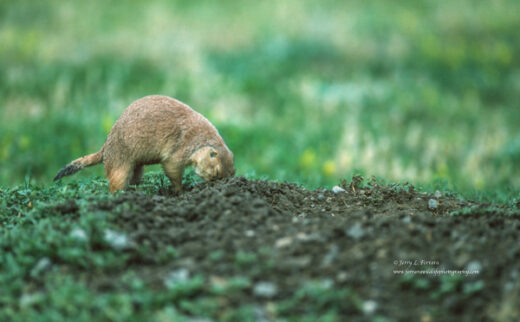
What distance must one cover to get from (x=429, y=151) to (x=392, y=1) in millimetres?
9169

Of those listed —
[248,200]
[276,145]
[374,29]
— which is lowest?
[248,200]

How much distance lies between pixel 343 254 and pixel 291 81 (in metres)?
9.22

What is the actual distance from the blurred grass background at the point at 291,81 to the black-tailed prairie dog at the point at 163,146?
1692 mm

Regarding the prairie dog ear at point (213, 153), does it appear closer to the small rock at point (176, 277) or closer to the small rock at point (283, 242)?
the small rock at point (283, 242)

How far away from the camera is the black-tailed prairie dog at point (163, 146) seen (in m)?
5.04

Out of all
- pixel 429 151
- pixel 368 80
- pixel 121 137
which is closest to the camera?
pixel 121 137

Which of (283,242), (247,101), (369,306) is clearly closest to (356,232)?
(283,242)

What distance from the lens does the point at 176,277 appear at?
10.5ft

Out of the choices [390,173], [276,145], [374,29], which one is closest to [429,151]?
[390,173]

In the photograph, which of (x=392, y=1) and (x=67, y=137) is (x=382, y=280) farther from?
(x=392, y=1)

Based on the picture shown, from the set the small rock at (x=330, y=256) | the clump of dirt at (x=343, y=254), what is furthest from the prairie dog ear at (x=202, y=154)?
the small rock at (x=330, y=256)

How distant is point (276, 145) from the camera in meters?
9.30

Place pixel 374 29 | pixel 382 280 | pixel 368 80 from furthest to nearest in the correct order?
pixel 374 29
pixel 368 80
pixel 382 280

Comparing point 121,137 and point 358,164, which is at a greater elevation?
point 358,164
